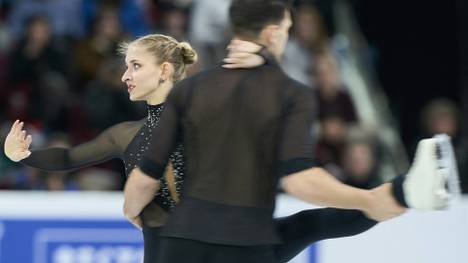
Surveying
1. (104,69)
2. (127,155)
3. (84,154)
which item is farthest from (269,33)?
(104,69)

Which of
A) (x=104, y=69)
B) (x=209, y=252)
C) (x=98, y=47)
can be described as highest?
(x=98, y=47)

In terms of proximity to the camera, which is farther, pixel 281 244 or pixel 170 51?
pixel 170 51

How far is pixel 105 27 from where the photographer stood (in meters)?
8.55

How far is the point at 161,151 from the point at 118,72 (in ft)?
15.0

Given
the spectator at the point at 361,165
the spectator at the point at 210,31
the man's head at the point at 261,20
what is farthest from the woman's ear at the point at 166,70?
the spectator at the point at 210,31

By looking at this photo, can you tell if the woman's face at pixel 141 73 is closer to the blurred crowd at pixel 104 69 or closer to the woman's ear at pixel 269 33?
the woman's ear at pixel 269 33

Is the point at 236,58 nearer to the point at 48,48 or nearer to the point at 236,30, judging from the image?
the point at 236,30

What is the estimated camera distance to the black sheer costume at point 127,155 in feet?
12.8

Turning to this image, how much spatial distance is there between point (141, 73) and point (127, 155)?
12.2 inches

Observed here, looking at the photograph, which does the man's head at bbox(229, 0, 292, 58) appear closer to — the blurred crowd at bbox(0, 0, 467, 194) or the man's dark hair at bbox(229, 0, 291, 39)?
the man's dark hair at bbox(229, 0, 291, 39)

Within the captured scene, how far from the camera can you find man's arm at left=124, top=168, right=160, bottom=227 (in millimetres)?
3650

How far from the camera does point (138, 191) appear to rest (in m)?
3.72

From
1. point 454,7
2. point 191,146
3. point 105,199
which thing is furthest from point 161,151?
point 454,7

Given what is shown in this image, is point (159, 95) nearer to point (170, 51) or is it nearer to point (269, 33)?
point (170, 51)
